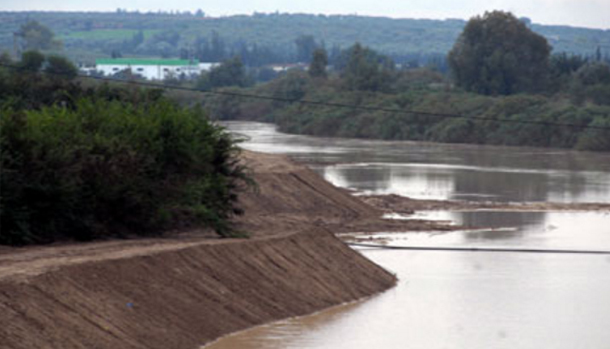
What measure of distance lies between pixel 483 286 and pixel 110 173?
8028 millimetres

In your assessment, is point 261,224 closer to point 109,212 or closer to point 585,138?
point 109,212

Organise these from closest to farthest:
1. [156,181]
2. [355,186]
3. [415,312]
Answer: [415,312] < [156,181] < [355,186]

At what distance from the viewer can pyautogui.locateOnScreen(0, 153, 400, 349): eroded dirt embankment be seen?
15633mm

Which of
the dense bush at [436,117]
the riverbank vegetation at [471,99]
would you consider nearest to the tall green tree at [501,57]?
the riverbank vegetation at [471,99]

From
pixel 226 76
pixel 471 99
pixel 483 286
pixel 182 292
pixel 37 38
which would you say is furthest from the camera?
pixel 37 38

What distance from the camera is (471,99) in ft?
332

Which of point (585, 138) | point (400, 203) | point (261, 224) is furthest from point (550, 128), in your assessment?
point (261, 224)

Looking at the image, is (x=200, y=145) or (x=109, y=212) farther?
(x=200, y=145)

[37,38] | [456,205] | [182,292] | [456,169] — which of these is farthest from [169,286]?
[37,38]

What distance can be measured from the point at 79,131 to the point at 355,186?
26.4m

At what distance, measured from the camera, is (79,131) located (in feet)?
79.3

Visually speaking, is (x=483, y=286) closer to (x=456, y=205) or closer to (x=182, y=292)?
(x=182, y=292)

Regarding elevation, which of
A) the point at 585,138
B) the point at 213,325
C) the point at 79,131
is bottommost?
the point at 585,138

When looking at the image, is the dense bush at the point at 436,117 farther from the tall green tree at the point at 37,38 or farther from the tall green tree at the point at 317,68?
the tall green tree at the point at 37,38
